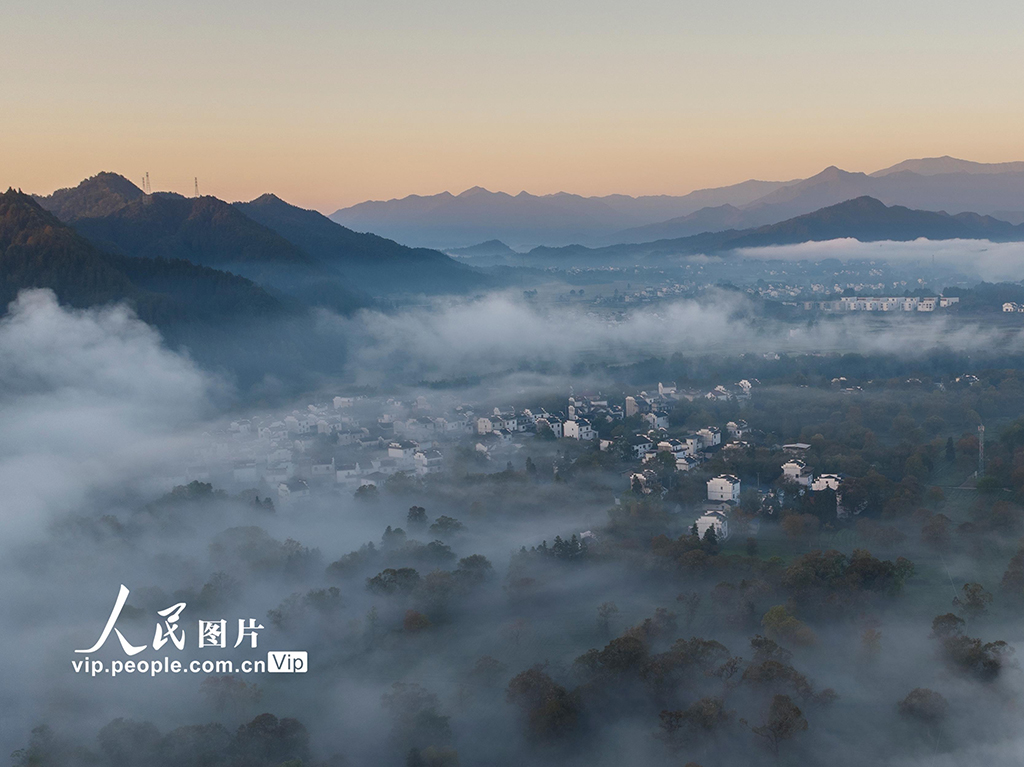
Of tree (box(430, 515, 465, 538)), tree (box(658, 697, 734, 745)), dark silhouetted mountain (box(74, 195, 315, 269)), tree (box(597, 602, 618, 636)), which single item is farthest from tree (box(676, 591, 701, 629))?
dark silhouetted mountain (box(74, 195, 315, 269))

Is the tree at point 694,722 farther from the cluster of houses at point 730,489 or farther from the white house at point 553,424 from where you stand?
the white house at point 553,424

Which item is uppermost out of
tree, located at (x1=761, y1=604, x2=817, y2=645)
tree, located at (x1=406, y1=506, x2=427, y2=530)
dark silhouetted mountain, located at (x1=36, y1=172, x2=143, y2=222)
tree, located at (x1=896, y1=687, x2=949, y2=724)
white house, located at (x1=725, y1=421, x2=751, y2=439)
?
dark silhouetted mountain, located at (x1=36, y1=172, x2=143, y2=222)

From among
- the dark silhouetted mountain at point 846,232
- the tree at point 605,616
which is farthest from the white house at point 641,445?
the dark silhouetted mountain at point 846,232

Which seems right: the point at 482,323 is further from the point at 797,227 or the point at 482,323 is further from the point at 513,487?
the point at 797,227

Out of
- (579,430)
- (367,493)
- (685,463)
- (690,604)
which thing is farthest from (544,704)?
(579,430)

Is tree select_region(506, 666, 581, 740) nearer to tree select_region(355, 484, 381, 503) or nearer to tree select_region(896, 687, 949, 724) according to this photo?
tree select_region(896, 687, 949, 724)

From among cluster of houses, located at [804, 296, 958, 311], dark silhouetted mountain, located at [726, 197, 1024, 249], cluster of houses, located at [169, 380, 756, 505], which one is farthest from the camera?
dark silhouetted mountain, located at [726, 197, 1024, 249]

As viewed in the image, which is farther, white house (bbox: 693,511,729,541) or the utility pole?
the utility pole
